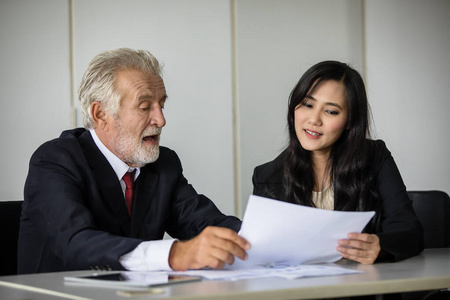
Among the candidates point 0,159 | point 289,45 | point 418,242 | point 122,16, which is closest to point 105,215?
point 418,242

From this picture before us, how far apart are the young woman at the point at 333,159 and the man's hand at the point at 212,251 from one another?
877mm

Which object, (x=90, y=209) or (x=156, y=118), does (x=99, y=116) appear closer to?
(x=156, y=118)

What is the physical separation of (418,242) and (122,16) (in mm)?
2784

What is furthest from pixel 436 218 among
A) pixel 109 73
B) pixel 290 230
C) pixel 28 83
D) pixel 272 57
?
pixel 28 83

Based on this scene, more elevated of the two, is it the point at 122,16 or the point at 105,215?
the point at 122,16

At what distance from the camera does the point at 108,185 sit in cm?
216

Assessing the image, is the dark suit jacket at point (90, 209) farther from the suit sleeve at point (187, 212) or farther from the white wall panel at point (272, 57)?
the white wall panel at point (272, 57)

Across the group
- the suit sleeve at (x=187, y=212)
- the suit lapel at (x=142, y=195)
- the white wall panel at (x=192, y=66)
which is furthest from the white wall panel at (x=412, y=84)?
the suit lapel at (x=142, y=195)

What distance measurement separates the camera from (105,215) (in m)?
2.13

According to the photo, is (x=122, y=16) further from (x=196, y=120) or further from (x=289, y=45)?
(x=289, y=45)

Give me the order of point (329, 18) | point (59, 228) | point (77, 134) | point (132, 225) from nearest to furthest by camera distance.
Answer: point (59, 228) → point (132, 225) → point (77, 134) → point (329, 18)

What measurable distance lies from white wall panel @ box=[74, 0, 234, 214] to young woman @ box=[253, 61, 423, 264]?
162cm

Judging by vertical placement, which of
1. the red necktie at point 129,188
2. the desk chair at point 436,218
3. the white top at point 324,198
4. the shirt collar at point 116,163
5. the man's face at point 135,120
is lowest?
A: the desk chair at point 436,218

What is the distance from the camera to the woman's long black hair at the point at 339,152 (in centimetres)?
249
